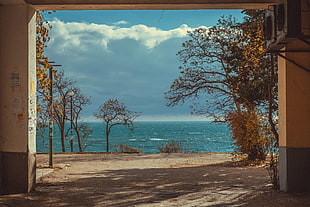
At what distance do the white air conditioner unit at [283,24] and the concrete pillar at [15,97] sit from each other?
4.79m

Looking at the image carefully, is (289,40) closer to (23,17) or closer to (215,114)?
(23,17)

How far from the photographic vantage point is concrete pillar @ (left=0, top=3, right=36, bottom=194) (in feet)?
24.1

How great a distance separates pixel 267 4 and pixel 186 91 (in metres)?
8.74

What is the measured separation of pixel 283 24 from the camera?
22.5 feet

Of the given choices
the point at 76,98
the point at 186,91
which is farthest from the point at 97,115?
the point at 186,91

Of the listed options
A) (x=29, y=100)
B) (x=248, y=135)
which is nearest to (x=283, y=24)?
(x=29, y=100)

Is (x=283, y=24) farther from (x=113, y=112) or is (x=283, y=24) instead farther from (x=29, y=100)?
(x=113, y=112)

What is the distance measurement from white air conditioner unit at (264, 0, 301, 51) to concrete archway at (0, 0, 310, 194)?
12.2 inches

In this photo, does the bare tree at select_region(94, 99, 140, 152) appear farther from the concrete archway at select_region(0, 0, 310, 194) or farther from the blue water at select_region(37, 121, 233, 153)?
the concrete archway at select_region(0, 0, 310, 194)

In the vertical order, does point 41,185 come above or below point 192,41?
below

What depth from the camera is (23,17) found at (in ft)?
24.2

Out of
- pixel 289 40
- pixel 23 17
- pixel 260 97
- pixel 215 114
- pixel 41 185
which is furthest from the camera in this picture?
pixel 215 114

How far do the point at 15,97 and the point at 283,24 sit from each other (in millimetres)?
5292

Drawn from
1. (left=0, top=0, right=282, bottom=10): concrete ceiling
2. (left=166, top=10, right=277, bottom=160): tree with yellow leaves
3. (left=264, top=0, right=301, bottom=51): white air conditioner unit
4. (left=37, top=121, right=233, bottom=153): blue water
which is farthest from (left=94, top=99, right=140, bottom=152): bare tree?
(left=264, top=0, right=301, bottom=51): white air conditioner unit
